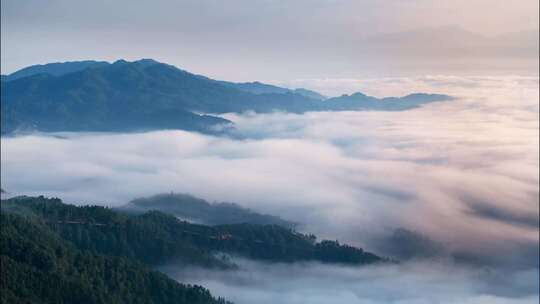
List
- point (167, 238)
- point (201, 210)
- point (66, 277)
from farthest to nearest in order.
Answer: point (201, 210)
point (167, 238)
point (66, 277)

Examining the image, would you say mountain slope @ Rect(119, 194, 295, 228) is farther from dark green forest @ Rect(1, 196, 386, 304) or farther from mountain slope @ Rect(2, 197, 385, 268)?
dark green forest @ Rect(1, 196, 386, 304)

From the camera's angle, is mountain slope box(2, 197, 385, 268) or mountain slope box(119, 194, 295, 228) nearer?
mountain slope box(2, 197, 385, 268)

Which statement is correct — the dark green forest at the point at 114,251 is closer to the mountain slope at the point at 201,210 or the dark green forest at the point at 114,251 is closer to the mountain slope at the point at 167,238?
the mountain slope at the point at 167,238

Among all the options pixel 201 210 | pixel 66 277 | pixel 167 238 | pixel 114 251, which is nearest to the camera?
pixel 66 277

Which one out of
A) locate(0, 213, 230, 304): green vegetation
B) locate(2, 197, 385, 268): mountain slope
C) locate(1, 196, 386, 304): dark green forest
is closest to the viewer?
locate(0, 213, 230, 304): green vegetation

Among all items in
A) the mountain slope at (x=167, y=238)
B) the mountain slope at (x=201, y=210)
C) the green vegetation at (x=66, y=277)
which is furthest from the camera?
the mountain slope at (x=201, y=210)

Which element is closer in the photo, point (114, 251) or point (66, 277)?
point (66, 277)

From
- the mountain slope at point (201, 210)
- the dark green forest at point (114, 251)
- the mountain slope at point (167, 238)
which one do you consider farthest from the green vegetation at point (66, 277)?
the mountain slope at point (201, 210)

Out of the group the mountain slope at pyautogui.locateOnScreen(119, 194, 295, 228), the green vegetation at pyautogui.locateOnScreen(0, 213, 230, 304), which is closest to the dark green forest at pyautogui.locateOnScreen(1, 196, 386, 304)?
the green vegetation at pyautogui.locateOnScreen(0, 213, 230, 304)

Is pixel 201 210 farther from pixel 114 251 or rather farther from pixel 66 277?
pixel 66 277

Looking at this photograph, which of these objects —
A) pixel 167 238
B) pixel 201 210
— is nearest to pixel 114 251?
pixel 167 238

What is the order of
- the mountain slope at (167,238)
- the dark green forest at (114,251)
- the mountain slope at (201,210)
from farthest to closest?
the mountain slope at (201,210), the mountain slope at (167,238), the dark green forest at (114,251)
